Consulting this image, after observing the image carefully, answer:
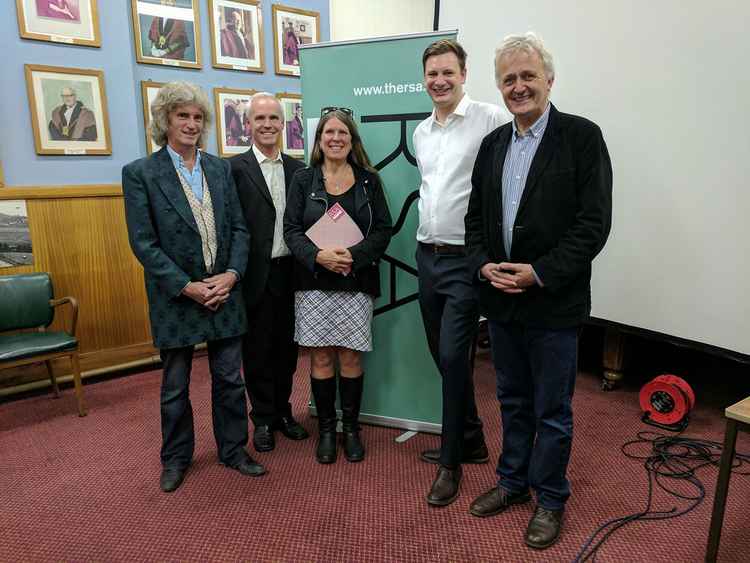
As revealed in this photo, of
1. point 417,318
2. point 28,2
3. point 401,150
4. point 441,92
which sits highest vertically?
point 28,2

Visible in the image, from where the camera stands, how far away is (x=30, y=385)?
10.5 feet

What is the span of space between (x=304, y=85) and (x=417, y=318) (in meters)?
1.19

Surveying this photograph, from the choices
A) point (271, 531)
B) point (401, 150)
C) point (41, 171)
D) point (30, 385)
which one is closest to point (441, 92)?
point (401, 150)

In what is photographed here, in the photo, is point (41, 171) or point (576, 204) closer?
point (576, 204)

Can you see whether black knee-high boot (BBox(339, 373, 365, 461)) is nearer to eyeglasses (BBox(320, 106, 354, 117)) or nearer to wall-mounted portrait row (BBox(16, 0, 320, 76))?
eyeglasses (BBox(320, 106, 354, 117))

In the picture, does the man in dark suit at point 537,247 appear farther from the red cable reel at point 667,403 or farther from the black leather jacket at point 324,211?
the red cable reel at point 667,403

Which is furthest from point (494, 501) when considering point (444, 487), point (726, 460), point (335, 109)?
point (335, 109)

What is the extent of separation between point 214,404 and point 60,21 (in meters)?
2.34

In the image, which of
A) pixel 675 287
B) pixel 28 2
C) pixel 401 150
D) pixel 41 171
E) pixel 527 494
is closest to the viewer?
pixel 527 494

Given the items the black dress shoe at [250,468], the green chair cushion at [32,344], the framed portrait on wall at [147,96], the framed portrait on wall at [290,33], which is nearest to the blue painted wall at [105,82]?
the framed portrait on wall at [147,96]

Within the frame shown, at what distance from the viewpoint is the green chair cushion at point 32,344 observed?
266cm

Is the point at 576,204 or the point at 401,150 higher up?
the point at 401,150

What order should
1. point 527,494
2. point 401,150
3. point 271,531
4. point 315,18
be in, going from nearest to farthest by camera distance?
point 271,531
point 527,494
point 401,150
point 315,18

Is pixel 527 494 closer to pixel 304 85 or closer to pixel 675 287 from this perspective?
pixel 675 287
